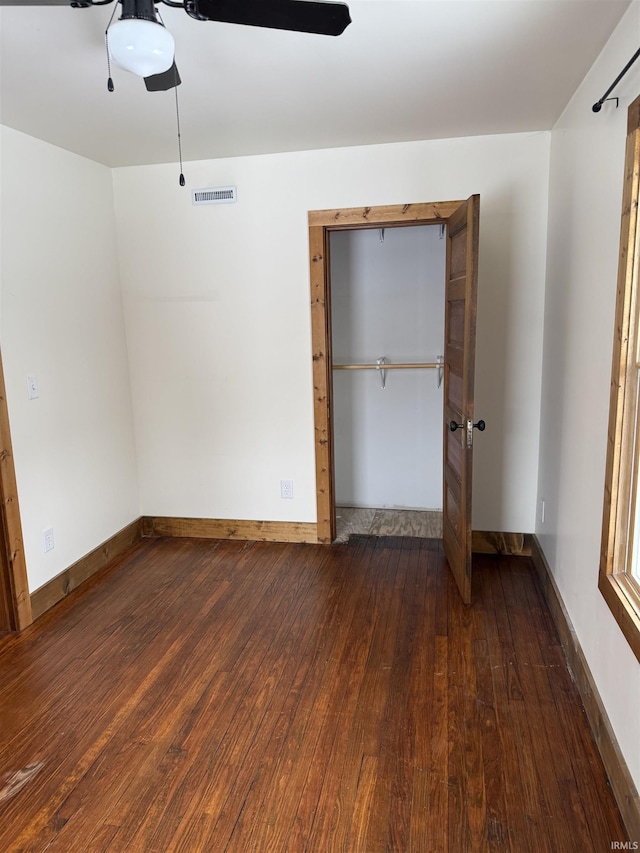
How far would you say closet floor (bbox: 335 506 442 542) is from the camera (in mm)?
4094

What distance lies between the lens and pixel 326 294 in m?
3.60

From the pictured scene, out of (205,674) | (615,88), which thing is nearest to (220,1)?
(615,88)

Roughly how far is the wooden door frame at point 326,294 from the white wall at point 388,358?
0.80m

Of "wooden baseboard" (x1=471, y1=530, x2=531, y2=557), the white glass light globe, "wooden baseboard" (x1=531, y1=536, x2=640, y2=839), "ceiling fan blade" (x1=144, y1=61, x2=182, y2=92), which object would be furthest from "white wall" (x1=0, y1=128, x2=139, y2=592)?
"wooden baseboard" (x1=531, y1=536, x2=640, y2=839)

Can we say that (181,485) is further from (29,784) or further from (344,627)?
(29,784)

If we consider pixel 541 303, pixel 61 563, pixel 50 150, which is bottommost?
pixel 61 563

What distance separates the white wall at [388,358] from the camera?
4.28 meters

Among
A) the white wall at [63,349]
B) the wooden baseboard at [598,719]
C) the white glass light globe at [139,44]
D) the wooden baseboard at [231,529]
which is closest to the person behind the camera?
the white glass light globe at [139,44]

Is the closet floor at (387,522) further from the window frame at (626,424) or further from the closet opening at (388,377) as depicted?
the window frame at (626,424)

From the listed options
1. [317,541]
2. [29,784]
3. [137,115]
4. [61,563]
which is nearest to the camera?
[29,784]

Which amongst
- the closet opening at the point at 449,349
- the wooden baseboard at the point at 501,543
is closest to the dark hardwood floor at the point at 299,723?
the wooden baseboard at the point at 501,543

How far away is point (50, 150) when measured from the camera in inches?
122

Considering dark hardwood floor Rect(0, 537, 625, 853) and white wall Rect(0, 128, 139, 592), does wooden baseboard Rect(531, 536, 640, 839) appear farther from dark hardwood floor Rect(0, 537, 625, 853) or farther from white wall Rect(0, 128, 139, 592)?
white wall Rect(0, 128, 139, 592)

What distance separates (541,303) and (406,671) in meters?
2.20
